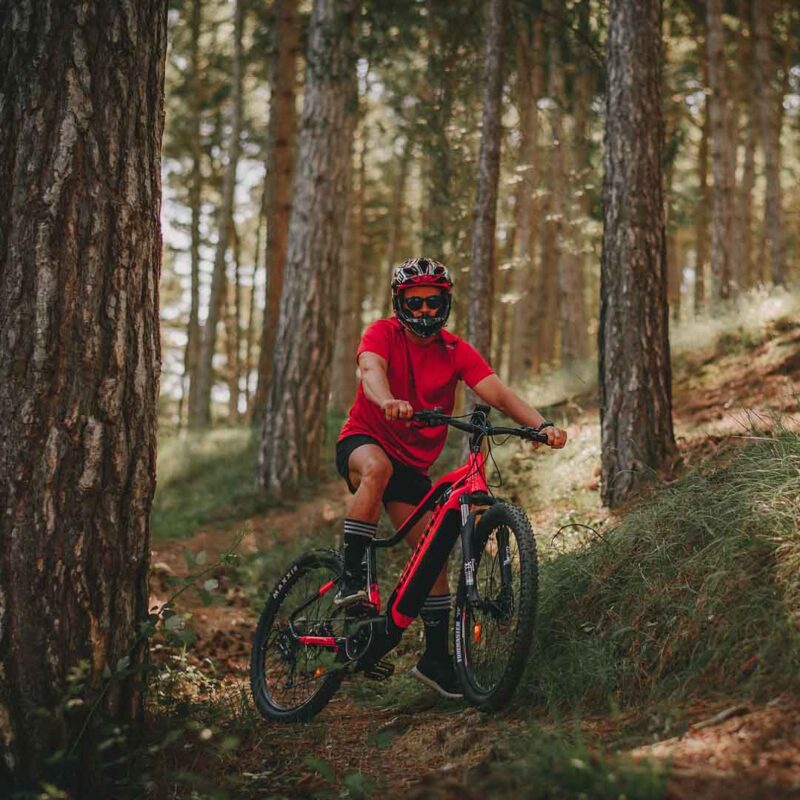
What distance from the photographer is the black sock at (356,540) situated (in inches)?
202

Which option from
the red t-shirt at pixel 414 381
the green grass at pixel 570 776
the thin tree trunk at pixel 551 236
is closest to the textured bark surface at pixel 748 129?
the thin tree trunk at pixel 551 236

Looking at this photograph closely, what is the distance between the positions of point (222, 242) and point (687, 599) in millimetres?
14922

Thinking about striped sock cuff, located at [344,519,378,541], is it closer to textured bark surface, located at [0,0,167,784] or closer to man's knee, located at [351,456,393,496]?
man's knee, located at [351,456,393,496]

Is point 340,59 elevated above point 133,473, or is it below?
above

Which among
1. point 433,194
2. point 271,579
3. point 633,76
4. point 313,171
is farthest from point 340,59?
point 271,579

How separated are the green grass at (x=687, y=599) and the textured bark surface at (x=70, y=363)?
2321 millimetres

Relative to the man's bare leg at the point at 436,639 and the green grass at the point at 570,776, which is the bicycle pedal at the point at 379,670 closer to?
the man's bare leg at the point at 436,639

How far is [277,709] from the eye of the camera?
5.36 m

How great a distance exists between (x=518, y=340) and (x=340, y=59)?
11088mm

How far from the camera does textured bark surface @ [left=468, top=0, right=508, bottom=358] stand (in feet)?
30.2

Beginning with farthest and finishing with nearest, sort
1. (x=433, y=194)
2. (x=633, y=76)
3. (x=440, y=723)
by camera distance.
→ (x=433, y=194), (x=633, y=76), (x=440, y=723)

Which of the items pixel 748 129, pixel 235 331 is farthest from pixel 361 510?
pixel 235 331

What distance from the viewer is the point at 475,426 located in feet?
15.2

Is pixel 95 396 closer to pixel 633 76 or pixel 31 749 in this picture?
pixel 31 749
